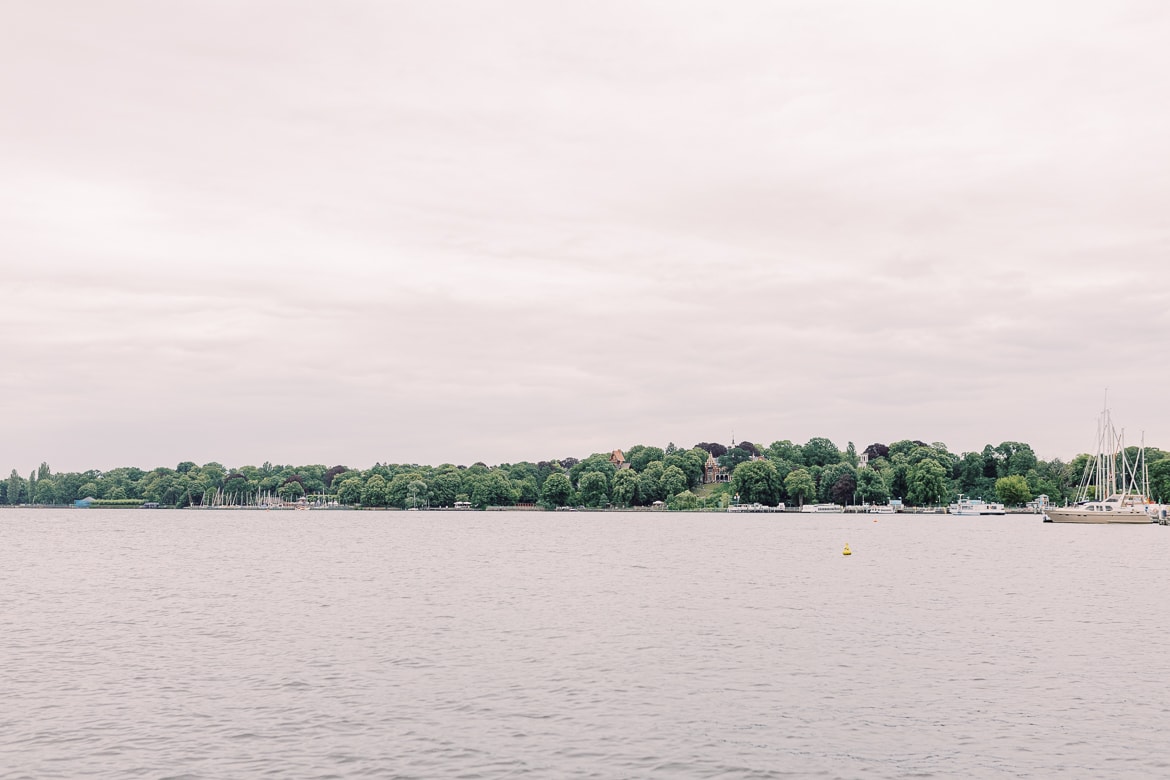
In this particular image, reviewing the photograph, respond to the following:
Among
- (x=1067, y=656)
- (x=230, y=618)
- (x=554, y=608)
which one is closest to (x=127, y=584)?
(x=230, y=618)

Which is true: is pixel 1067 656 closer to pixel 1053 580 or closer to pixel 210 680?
pixel 210 680

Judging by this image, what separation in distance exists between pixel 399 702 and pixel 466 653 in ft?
33.6

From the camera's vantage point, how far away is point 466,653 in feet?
149

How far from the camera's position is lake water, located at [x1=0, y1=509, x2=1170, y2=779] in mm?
28641

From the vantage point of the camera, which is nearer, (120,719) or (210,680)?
(120,719)

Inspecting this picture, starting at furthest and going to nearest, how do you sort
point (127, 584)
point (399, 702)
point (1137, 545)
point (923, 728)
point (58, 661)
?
point (1137, 545) → point (127, 584) → point (58, 661) → point (399, 702) → point (923, 728)

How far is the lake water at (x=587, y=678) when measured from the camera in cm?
2864

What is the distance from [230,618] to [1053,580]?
211 ft

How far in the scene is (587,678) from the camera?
39.8 meters

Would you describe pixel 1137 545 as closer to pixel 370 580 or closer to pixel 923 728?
pixel 370 580

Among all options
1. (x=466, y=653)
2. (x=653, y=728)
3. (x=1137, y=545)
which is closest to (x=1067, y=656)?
(x=653, y=728)

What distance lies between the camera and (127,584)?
8294cm

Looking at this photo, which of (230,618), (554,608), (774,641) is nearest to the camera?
(774,641)

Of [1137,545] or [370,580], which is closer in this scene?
[370,580]
